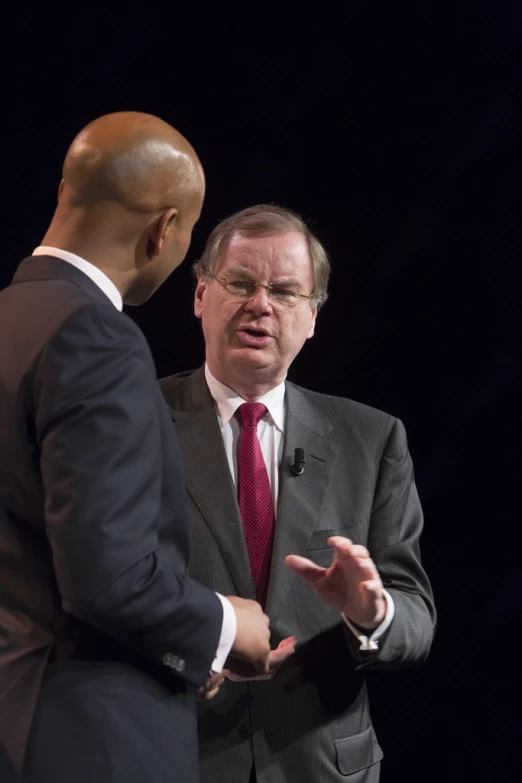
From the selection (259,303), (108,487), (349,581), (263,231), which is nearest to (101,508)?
(108,487)

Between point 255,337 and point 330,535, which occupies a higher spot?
point 255,337

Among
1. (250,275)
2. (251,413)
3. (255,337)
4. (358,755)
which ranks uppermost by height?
(250,275)

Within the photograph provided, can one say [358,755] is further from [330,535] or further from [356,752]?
[330,535]

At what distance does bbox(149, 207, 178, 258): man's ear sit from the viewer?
1.49 meters

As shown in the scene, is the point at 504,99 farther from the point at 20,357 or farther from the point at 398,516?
the point at 20,357

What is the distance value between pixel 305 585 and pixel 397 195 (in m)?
1.43

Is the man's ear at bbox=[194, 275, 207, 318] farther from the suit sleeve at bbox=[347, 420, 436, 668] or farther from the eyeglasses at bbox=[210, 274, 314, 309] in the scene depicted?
the suit sleeve at bbox=[347, 420, 436, 668]

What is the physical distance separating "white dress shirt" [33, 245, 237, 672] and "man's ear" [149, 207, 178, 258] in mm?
86

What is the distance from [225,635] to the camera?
4.70 ft

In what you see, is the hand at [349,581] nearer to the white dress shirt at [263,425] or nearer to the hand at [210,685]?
the hand at [210,685]

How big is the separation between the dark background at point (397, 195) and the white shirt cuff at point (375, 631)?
113 cm

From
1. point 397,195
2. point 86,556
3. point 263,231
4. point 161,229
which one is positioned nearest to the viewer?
point 86,556

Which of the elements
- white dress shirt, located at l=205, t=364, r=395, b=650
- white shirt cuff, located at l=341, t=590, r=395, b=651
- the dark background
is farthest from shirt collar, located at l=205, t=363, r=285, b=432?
the dark background

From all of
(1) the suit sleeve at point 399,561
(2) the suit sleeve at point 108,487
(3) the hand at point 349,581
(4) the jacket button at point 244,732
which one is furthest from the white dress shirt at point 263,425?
(2) the suit sleeve at point 108,487
